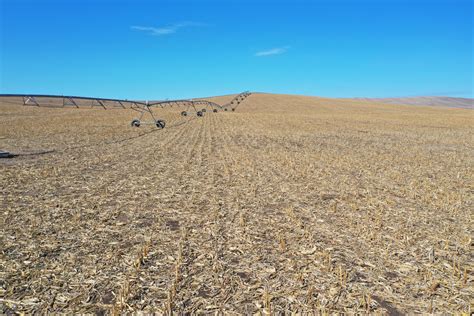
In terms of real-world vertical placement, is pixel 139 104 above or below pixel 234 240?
above

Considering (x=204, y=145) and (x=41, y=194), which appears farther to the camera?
(x=204, y=145)

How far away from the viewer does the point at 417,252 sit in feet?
20.9

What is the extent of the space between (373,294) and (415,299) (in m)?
0.61

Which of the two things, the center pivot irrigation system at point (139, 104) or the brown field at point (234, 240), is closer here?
the brown field at point (234, 240)

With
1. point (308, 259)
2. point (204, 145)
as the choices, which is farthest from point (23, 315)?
→ point (204, 145)

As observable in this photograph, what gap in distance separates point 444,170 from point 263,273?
42.6 feet

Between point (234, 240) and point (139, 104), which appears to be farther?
point (139, 104)

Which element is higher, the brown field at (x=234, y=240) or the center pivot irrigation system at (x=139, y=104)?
the center pivot irrigation system at (x=139, y=104)

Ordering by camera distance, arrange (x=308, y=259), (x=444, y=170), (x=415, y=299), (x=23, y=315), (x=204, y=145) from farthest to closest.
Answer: (x=204, y=145)
(x=444, y=170)
(x=308, y=259)
(x=415, y=299)
(x=23, y=315)

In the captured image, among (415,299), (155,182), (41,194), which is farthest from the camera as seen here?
(155,182)

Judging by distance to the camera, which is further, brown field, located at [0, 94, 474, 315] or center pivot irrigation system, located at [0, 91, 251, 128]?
center pivot irrigation system, located at [0, 91, 251, 128]

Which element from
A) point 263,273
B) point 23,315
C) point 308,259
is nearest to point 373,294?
point 308,259

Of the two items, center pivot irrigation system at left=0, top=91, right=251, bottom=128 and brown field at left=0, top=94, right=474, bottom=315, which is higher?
center pivot irrigation system at left=0, top=91, right=251, bottom=128

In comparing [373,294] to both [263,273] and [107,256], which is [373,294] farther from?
[107,256]
